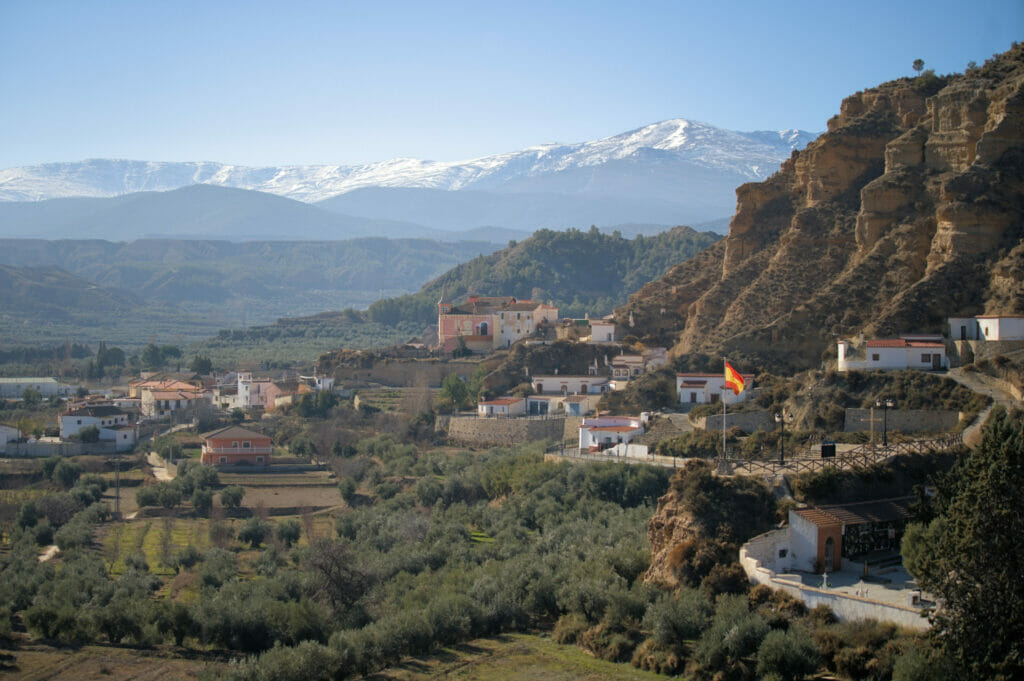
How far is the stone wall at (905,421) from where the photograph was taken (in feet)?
105

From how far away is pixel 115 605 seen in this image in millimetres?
28266

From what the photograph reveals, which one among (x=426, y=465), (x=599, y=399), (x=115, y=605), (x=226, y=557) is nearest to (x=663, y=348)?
(x=599, y=399)

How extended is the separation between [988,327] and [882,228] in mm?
6719

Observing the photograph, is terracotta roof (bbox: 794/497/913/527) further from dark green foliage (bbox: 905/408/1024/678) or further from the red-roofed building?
the red-roofed building

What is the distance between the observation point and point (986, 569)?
1972 centimetres

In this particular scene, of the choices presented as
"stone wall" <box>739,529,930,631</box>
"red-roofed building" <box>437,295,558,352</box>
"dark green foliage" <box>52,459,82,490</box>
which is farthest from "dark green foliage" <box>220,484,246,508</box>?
"red-roofed building" <box>437,295,558,352</box>

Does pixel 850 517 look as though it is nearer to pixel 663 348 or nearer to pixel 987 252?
pixel 987 252

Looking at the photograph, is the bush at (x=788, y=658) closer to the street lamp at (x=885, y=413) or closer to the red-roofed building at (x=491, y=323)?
the street lamp at (x=885, y=413)

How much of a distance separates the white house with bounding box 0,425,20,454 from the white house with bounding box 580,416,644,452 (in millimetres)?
25094

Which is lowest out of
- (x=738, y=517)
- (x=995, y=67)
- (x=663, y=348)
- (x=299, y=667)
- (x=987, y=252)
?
(x=299, y=667)

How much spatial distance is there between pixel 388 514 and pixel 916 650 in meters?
19.9

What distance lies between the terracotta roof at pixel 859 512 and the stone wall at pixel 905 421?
15.5 feet

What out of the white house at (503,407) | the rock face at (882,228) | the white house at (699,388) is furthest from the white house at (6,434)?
the white house at (699,388)

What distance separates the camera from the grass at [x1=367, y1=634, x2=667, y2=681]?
2378 cm
